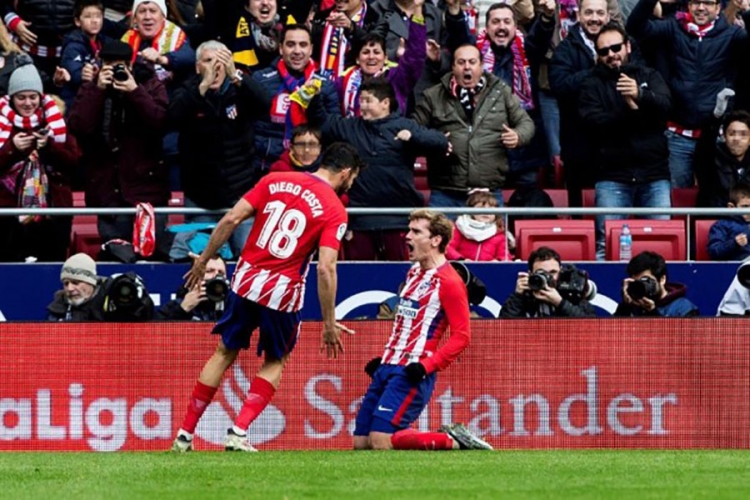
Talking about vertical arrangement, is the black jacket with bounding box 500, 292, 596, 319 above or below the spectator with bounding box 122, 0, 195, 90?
below

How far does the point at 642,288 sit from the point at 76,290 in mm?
4589

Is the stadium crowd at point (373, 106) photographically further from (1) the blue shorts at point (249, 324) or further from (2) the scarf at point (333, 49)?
→ (1) the blue shorts at point (249, 324)

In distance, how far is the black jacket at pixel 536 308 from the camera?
14078mm

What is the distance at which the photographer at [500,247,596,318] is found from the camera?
14.0 meters

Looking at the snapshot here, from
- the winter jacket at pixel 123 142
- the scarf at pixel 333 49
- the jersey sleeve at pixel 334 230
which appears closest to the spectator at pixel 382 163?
the scarf at pixel 333 49

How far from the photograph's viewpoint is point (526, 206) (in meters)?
16.4

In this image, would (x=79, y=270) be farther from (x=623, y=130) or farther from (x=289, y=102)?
(x=623, y=130)

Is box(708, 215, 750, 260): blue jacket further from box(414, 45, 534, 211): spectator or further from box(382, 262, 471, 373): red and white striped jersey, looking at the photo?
box(382, 262, 471, 373): red and white striped jersey

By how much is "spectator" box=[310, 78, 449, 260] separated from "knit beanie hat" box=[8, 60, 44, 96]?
270 centimetres

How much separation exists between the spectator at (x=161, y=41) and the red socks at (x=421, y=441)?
5.54 metres

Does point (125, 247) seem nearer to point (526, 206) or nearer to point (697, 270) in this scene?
point (526, 206)

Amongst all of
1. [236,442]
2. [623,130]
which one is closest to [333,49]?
[623,130]

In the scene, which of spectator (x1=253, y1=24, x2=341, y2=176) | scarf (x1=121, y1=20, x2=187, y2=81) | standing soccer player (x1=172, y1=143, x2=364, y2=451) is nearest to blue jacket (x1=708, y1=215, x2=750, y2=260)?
spectator (x1=253, y1=24, x2=341, y2=176)

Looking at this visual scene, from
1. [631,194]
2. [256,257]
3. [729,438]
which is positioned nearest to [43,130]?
[256,257]
